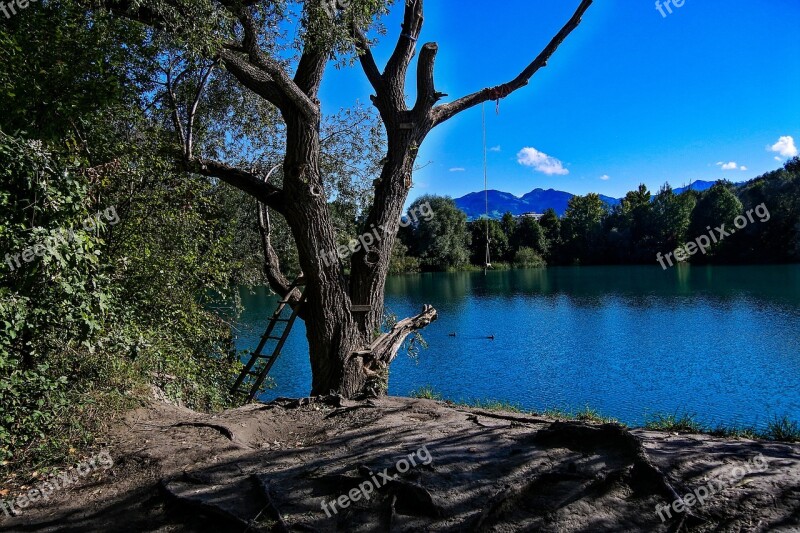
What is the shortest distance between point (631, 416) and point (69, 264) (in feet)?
39.4

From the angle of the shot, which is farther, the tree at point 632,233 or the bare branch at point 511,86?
the tree at point 632,233

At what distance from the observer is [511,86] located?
8039 millimetres

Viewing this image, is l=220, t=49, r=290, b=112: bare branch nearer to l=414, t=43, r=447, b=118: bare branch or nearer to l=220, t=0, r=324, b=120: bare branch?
l=220, t=0, r=324, b=120: bare branch

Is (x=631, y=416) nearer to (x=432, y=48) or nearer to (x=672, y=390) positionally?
(x=672, y=390)

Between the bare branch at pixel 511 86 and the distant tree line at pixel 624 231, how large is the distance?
4472cm

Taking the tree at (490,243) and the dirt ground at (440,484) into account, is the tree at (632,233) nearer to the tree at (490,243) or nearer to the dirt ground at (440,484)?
the tree at (490,243)

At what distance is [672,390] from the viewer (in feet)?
48.0

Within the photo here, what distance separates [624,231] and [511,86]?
78353 millimetres

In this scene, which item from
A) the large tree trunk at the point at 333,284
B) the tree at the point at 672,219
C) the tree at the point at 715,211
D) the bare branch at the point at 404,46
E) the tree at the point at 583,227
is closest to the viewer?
the large tree trunk at the point at 333,284

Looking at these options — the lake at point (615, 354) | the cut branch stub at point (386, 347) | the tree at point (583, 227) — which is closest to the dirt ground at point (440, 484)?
the cut branch stub at point (386, 347)

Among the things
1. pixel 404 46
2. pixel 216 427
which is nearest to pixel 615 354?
pixel 404 46

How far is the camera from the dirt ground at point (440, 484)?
136 inches

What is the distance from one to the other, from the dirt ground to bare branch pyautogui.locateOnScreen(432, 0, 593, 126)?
4910mm

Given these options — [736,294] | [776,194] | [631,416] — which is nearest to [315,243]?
[631,416]
